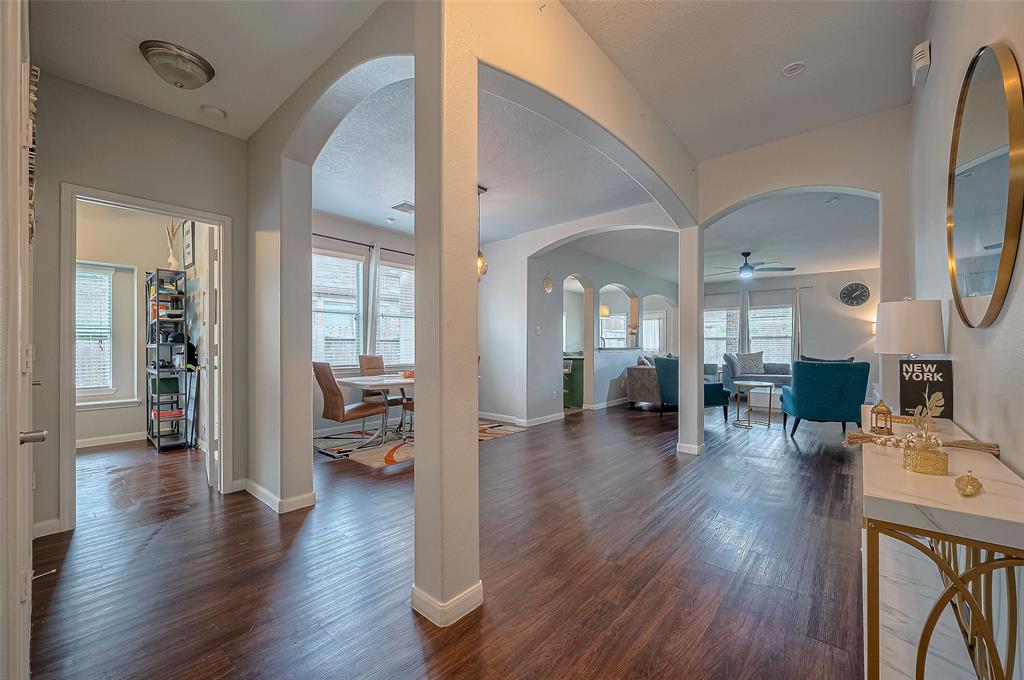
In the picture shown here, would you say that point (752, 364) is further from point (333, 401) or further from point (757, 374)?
point (333, 401)

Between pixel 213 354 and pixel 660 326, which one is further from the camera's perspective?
pixel 660 326

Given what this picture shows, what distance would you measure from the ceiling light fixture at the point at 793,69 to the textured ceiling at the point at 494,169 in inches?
54.5

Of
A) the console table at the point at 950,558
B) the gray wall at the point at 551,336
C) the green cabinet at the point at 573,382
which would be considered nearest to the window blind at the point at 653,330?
the gray wall at the point at 551,336

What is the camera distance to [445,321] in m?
1.68

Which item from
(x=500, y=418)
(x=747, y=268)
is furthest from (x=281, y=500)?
(x=747, y=268)

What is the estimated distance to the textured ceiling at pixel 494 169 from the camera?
3096 millimetres

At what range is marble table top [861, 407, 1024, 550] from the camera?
85 cm

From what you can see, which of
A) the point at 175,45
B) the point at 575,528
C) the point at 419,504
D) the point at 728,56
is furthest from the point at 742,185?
the point at 175,45

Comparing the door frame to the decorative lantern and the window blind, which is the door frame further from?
the window blind

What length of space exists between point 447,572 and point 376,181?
3.76 m

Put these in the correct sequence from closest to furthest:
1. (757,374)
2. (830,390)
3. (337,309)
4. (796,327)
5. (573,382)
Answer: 1. (830,390)
2. (337,309)
3. (573,382)
4. (757,374)
5. (796,327)

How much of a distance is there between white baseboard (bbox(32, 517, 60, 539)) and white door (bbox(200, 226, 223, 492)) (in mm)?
846

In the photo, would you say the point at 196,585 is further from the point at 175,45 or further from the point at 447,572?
the point at 175,45

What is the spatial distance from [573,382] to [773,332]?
5230mm
